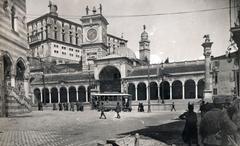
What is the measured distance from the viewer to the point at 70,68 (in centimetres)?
3206

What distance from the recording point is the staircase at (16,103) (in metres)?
8.49

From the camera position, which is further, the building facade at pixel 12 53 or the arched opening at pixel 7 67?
the arched opening at pixel 7 67

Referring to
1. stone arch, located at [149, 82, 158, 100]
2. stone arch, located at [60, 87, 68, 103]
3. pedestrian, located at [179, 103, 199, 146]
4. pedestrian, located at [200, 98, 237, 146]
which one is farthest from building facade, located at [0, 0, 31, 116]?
stone arch, located at [60, 87, 68, 103]

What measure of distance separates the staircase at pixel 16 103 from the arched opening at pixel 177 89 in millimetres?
19679

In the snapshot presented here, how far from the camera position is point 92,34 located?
2956cm

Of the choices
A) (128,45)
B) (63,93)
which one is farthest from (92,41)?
(128,45)

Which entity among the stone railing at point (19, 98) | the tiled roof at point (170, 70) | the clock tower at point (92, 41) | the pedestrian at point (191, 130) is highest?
the clock tower at point (92, 41)

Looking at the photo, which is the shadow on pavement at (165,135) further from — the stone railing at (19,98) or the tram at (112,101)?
the tram at (112,101)

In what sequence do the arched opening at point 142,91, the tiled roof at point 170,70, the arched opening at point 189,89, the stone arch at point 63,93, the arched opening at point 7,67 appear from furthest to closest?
1. the stone arch at point 63,93
2. the arched opening at point 142,91
3. the arched opening at point 189,89
4. the tiled roof at point 170,70
5. the arched opening at point 7,67

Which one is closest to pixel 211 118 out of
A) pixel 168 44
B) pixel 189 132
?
pixel 189 132

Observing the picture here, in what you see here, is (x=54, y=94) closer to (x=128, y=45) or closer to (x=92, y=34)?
(x=92, y=34)

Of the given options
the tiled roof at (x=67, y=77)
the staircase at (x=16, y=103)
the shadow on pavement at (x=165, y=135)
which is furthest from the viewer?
the tiled roof at (x=67, y=77)

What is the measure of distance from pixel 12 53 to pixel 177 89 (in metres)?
22.0

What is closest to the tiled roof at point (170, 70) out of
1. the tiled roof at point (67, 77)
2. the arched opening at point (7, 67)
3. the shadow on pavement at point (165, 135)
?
the tiled roof at point (67, 77)
